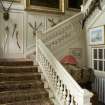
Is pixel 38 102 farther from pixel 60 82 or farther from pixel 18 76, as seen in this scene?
pixel 18 76

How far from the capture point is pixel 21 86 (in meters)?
4.10

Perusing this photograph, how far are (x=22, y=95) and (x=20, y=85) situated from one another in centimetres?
31

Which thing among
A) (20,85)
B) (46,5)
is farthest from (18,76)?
(46,5)

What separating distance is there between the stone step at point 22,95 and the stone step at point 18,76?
41 centimetres

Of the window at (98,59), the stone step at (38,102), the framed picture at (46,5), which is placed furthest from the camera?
the framed picture at (46,5)

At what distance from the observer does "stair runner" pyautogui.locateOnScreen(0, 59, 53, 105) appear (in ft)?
12.4

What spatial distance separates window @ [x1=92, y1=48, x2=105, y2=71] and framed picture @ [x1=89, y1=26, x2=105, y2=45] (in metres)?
0.23

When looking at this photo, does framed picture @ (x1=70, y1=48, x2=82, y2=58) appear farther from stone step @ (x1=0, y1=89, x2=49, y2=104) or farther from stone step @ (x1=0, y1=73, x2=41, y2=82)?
stone step @ (x1=0, y1=89, x2=49, y2=104)

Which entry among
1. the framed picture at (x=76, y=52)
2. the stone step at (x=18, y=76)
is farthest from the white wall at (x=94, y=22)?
the stone step at (x=18, y=76)

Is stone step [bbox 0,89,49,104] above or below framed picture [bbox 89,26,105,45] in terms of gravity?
below

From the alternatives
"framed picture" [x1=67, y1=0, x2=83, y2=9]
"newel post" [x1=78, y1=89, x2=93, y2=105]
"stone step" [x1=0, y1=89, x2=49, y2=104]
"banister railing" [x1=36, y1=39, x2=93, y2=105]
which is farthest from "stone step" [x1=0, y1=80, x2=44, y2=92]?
"framed picture" [x1=67, y1=0, x2=83, y2=9]

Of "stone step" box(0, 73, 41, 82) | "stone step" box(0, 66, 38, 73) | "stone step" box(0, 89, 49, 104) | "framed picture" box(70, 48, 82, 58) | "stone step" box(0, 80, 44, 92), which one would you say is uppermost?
"framed picture" box(70, 48, 82, 58)

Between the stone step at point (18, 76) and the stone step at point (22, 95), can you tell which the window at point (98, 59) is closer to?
the stone step at point (18, 76)

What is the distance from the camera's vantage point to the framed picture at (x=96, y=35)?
5.35 metres
